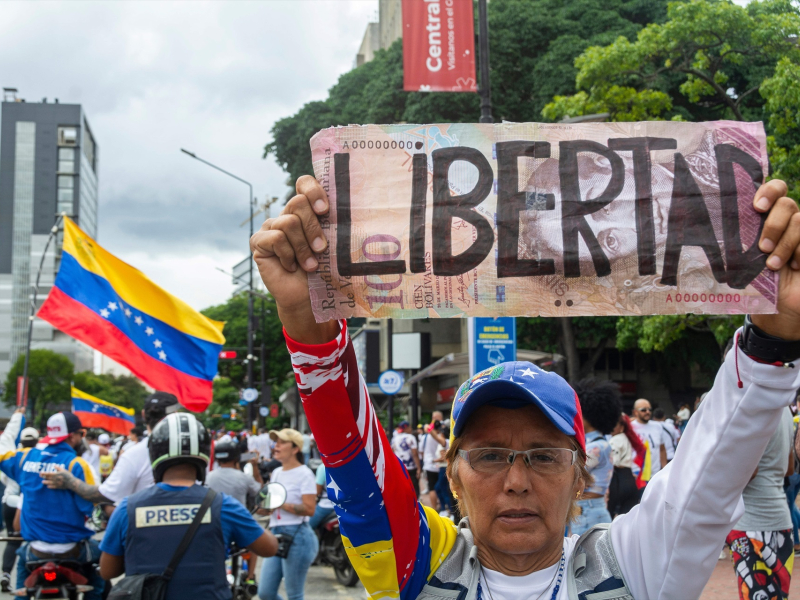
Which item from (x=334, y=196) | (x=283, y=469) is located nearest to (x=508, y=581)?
(x=334, y=196)

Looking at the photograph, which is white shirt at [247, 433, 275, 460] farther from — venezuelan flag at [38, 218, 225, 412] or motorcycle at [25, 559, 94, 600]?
motorcycle at [25, 559, 94, 600]

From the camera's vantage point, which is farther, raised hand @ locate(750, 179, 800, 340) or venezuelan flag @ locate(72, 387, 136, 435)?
venezuelan flag @ locate(72, 387, 136, 435)

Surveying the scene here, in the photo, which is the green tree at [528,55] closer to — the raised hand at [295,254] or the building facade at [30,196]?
the raised hand at [295,254]

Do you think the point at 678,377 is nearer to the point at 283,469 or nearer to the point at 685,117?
the point at 685,117

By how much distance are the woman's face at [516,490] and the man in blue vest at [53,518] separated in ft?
17.9

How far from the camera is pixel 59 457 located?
674 centimetres

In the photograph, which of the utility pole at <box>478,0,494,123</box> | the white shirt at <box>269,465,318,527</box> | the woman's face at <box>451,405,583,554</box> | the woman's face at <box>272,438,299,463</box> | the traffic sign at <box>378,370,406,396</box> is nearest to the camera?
the woman's face at <box>451,405,583,554</box>

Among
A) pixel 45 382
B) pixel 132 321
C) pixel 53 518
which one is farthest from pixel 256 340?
pixel 53 518

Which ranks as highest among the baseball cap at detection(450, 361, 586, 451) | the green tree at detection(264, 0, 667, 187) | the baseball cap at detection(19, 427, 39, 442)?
the green tree at detection(264, 0, 667, 187)

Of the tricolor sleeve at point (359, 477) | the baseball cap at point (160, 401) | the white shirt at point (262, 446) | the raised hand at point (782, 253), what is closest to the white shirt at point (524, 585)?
the tricolor sleeve at point (359, 477)

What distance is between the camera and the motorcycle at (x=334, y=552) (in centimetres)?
1013

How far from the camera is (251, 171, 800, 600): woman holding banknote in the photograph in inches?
68.5

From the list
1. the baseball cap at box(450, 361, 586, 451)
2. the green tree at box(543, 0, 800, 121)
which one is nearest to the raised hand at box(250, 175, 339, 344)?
the baseball cap at box(450, 361, 586, 451)

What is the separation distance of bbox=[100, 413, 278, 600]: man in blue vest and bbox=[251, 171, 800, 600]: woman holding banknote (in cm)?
238
